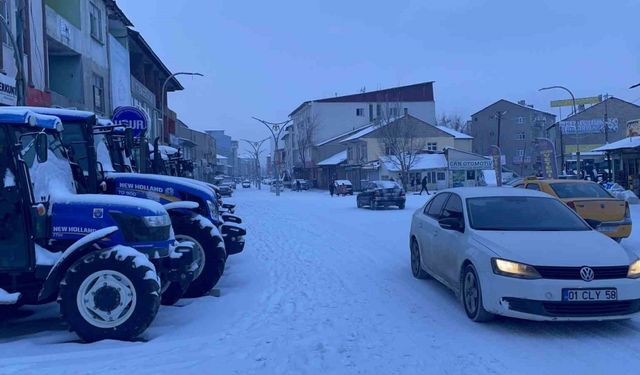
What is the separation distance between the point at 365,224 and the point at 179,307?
13.2 m

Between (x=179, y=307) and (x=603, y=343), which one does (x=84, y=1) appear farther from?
(x=603, y=343)

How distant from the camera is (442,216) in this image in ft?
28.7

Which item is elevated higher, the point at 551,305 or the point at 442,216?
the point at 442,216

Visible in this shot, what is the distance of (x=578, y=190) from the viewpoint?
13547mm

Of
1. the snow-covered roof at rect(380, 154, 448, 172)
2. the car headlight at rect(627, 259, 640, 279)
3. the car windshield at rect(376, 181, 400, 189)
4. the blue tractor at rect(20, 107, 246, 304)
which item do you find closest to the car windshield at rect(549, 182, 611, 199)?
the car headlight at rect(627, 259, 640, 279)

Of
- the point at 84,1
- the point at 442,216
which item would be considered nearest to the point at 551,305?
the point at 442,216

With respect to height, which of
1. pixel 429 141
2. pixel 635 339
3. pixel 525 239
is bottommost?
pixel 635 339

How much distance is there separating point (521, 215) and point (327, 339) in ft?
10.1

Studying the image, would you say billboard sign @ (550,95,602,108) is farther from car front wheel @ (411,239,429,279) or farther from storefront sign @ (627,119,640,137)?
car front wheel @ (411,239,429,279)

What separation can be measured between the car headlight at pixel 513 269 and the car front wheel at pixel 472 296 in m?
0.31

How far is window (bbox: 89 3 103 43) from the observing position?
987 inches

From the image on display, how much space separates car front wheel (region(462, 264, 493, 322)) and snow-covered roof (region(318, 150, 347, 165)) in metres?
68.0

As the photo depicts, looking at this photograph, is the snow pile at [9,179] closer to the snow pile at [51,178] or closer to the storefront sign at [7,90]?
the snow pile at [51,178]

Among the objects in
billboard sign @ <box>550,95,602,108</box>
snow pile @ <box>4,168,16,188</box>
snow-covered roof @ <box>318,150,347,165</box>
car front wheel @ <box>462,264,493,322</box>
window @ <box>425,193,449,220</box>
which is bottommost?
car front wheel @ <box>462,264,493,322</box>
